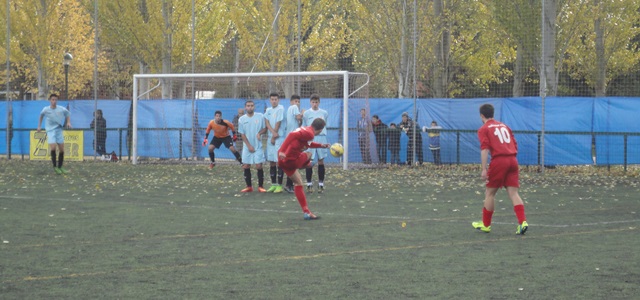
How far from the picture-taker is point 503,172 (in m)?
12.1

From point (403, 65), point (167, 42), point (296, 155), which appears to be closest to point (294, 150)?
point (296, 155)

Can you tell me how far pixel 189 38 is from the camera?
3375 cm

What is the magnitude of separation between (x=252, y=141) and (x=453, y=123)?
10.1m

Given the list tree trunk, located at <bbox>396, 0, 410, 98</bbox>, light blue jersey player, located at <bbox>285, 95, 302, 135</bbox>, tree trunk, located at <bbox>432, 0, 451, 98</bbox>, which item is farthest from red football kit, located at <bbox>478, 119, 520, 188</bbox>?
tree trunk, located at <bbox>396, 0, 410, 98</bbox>

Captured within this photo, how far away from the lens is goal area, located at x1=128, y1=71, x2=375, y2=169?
2919 cm

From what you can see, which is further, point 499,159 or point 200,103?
point 200,103

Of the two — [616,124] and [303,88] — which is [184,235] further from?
[303,88]

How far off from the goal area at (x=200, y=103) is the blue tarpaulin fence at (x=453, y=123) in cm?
3

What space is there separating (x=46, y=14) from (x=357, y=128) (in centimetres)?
1968

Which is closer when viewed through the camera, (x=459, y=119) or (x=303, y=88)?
(x=459, y=119)

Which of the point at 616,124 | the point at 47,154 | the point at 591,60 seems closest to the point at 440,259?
the point at 616,124

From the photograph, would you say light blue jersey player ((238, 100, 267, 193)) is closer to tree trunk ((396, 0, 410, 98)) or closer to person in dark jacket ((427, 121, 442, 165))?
person in dark jacket ((427, 121, 442, 165))

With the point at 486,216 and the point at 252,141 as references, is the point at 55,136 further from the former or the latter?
the point at 486,216

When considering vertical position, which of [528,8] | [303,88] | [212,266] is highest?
[528,8]
